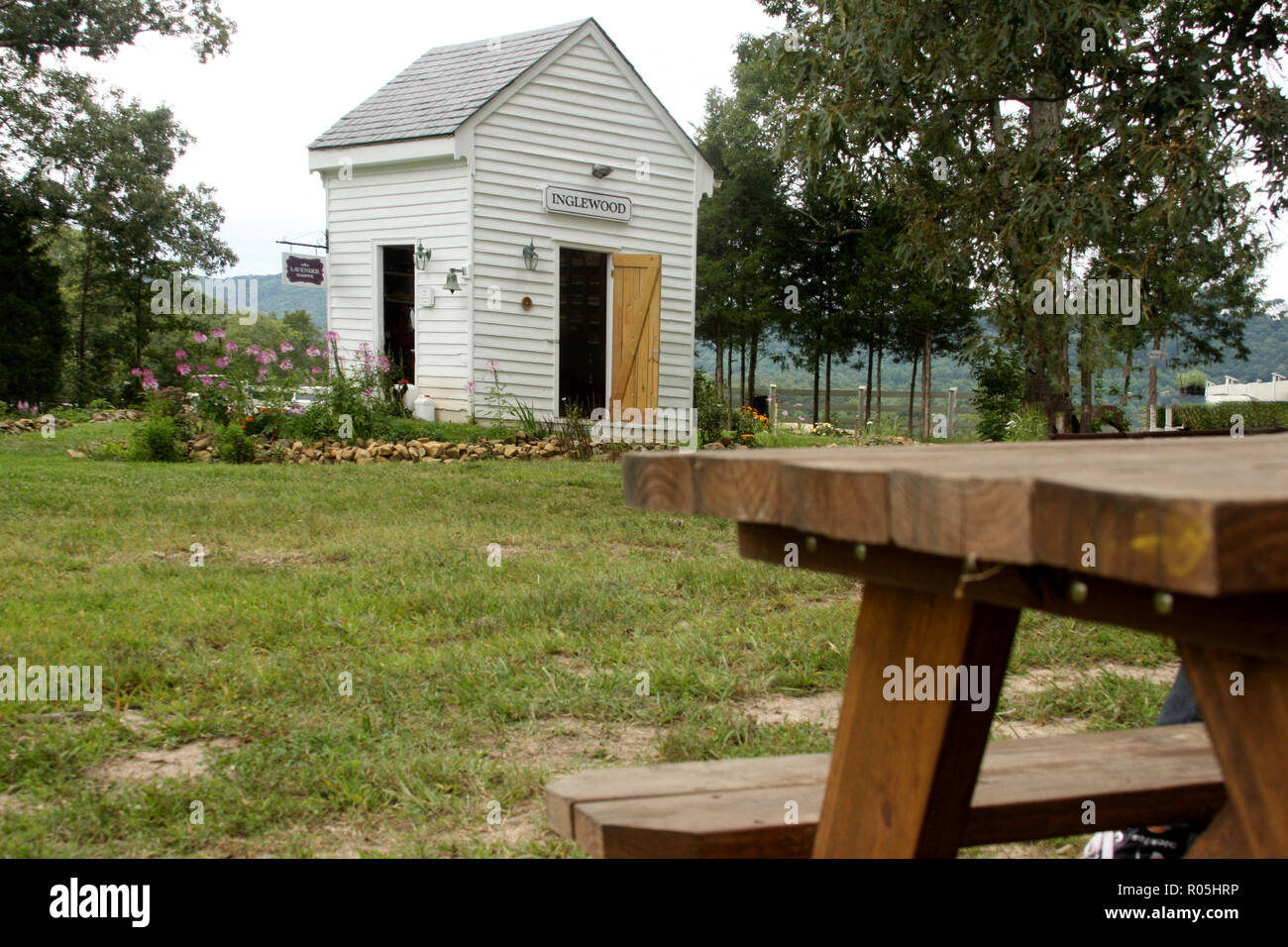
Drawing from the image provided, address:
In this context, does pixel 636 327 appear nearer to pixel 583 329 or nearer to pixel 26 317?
pixel 583 329

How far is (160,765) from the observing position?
2.90 metres

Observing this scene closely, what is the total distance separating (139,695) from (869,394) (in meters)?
25.8

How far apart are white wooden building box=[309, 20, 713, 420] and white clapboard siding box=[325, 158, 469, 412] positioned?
0.02 metres

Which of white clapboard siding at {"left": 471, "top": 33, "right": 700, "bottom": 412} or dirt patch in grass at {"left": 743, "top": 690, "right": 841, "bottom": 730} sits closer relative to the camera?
dirt patch in grass at {"left": 743, "top": 690, "right": 841, "bottom": 730}

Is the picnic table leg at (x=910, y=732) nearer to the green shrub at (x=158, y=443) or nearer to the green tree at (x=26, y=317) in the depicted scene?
the green shrub at (x=158, y=443)

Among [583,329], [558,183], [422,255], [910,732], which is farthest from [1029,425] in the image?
[910,732]

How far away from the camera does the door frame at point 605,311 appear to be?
1366 cm

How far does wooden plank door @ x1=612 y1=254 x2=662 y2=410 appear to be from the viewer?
1405cm

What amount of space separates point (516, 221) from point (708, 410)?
151 inches

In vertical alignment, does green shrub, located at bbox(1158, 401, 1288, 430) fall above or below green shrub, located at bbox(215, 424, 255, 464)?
above

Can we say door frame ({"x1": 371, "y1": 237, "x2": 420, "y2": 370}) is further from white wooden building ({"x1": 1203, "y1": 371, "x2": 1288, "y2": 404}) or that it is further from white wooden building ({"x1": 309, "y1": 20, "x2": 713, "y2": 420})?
white wooden building ({"x1": 1203, "y1": 371, "x2": 1288, "y2": 404})

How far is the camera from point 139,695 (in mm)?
3406

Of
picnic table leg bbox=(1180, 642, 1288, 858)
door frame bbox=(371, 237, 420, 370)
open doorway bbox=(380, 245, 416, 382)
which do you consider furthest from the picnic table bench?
open doorway bbox=(380, 245, 416, 382)

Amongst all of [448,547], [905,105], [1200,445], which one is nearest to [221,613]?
[448,547]
